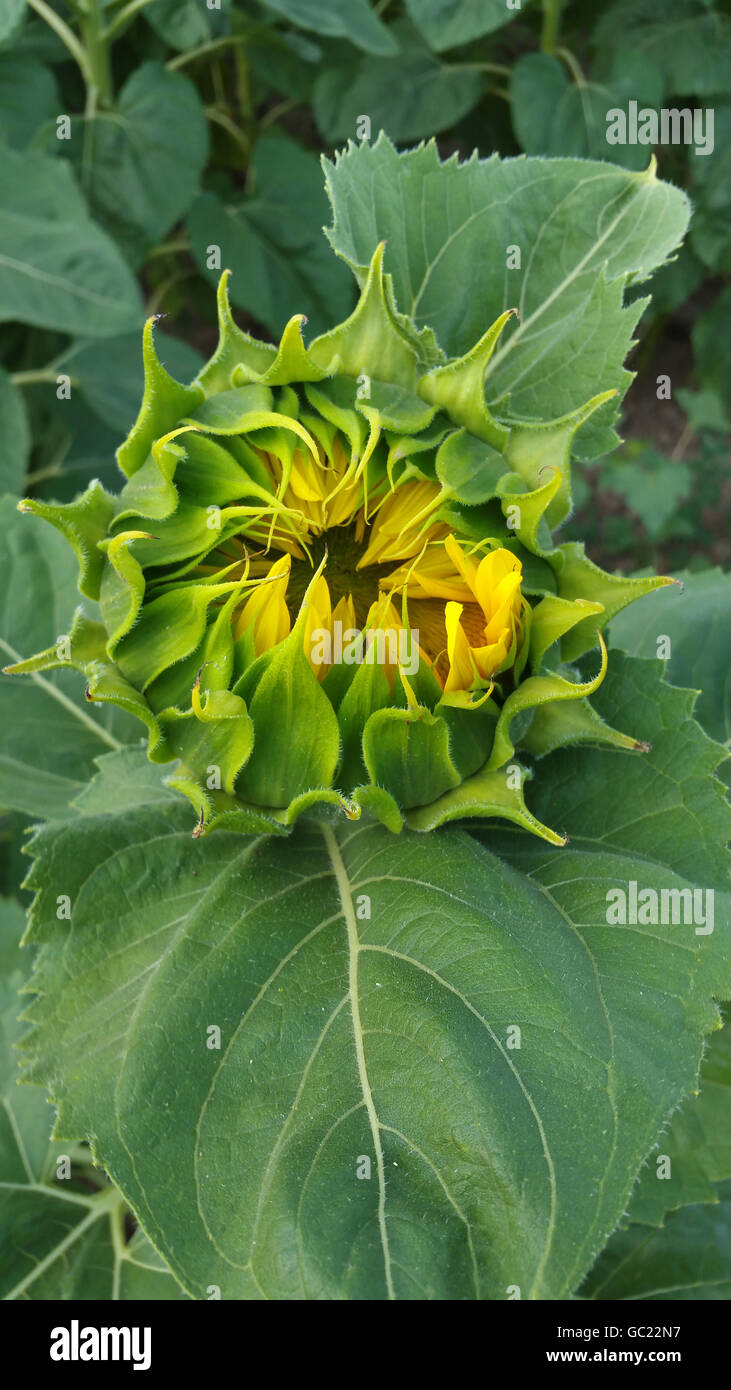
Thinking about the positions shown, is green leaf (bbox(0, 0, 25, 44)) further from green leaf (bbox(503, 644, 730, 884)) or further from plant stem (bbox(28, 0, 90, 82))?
green leaf (bbox(503, 644, 730, 884))

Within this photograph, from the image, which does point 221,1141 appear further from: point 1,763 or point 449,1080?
point 1,763

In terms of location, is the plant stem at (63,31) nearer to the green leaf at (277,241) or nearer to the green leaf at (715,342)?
the green leaf at (277,241)

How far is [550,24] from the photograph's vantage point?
2703 millimetres

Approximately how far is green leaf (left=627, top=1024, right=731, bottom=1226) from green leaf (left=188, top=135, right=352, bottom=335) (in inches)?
69.3

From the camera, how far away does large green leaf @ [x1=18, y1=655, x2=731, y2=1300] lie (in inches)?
37.4

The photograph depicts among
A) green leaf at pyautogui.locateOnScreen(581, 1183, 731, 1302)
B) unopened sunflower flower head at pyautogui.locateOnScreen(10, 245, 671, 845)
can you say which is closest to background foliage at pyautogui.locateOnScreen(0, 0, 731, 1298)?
green leaf at pyautogui.locateOnScreen(581, 1183, 731, 1302)

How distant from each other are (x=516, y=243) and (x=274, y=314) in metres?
1.38

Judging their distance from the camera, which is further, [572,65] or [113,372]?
[572,65]

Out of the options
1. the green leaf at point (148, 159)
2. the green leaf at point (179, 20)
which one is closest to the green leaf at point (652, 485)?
the green leaf at point (148, 159)

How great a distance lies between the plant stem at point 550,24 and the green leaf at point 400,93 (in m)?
0.17

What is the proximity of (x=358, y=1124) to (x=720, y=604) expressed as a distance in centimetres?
82

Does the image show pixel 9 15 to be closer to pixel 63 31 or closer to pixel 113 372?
pixel 63 31

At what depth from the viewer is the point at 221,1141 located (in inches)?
39.2

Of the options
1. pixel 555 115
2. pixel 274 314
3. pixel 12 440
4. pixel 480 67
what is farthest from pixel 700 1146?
pixel 480 67
